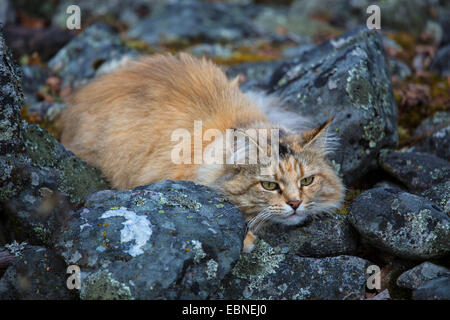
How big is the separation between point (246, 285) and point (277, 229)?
0.91 metres

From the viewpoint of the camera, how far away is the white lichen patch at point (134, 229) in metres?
3.77

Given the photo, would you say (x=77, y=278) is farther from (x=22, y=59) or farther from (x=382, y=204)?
(x=22, y=59)

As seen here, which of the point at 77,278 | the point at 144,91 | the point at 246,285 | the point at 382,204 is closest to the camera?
the point at 77,278

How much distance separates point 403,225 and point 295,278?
3.89ft

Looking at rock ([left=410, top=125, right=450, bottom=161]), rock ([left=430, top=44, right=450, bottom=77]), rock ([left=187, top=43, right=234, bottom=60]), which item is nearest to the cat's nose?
rock ([left=410, top=125, right=450, bottom=161])

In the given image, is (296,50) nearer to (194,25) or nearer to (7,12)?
(194,25)

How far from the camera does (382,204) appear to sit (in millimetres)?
4492

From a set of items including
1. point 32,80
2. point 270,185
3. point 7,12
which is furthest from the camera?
point 7,12

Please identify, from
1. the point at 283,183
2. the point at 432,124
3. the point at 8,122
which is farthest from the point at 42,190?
the point at 432,124

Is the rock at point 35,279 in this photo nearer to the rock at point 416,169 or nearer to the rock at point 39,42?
the rock at point 416,169

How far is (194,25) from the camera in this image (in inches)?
439

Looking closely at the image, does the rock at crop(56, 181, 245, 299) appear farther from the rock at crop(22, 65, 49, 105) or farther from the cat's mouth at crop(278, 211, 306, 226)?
the rock at crop(22, 65, 49, 105)

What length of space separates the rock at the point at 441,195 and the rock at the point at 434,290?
3.77 feet
